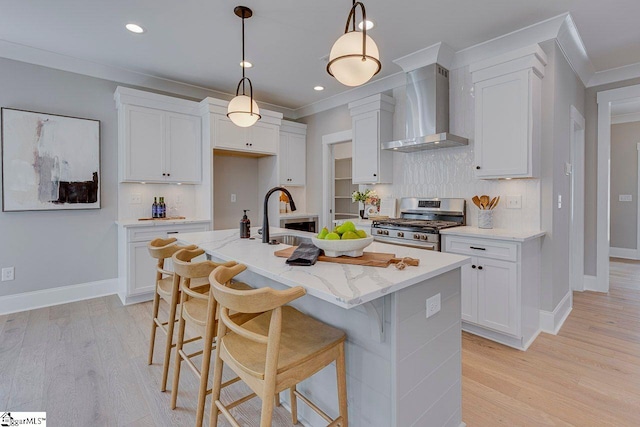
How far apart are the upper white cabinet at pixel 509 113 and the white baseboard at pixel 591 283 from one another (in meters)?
2.29

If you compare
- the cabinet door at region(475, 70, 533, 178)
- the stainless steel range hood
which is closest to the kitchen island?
the cabinet door at region(475, 70, 533, 178)

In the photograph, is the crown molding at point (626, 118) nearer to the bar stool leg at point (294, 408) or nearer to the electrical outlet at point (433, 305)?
the electrical outlet at point (433, 305)

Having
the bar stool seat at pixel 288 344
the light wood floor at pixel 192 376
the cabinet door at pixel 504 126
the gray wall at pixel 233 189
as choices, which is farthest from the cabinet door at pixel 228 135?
the bar stool seat at pixel 288 344

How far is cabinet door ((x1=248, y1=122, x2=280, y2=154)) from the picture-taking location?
4512 millimetres

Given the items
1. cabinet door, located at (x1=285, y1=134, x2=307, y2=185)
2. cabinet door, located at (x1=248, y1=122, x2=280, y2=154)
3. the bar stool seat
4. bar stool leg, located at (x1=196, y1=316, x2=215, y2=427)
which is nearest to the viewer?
the bar stool seat

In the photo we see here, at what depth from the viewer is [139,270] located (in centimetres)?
360

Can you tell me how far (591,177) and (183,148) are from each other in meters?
5.21

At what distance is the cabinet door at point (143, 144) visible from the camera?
366cm

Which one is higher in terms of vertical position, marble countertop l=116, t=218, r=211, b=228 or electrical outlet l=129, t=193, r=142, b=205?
electrical outlet l=129, t=193, r=142, b=205

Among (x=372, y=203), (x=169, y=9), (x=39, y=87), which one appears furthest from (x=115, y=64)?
(x=372, y=203)

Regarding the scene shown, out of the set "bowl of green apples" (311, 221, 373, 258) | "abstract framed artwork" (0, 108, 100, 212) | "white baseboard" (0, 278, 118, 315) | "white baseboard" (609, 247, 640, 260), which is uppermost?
"abstract framed artwork" (0, 108, 100, 212)

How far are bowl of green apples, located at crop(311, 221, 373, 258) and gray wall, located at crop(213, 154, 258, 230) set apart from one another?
3570 millimetres

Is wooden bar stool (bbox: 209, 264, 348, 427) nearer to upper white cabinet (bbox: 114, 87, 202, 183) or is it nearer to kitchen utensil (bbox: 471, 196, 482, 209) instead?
kitchen utensil (bbox: 471, 196, 482, 209)

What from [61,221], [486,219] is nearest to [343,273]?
[486,219]
